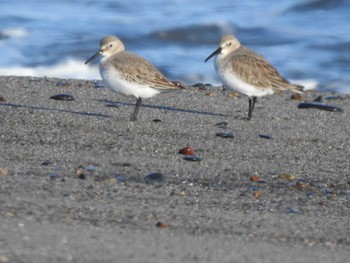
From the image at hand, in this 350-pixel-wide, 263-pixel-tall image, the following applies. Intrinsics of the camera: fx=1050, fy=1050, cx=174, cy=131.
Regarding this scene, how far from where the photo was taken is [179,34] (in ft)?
57.3

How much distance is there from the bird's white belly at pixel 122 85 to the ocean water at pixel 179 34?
4688 millimetres

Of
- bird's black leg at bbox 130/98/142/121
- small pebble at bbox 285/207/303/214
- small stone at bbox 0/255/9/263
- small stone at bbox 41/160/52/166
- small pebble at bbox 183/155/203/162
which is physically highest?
bird's black leg at bbox 130/98/142/121

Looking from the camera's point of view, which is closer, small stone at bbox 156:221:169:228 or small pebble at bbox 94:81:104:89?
small stone at bbox 156:221:169:228

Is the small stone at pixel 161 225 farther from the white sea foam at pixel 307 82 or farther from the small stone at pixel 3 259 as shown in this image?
the white sea foam at pixel 307 82

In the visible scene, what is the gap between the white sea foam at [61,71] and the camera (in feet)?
48.2

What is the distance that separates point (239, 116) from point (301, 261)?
4.67 metres

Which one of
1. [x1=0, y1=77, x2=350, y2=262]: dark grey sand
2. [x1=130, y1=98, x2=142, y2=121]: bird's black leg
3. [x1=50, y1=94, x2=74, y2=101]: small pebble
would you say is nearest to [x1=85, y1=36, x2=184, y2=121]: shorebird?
[x1=130, y1=98, x2=142, y2=121]: bird's black leg

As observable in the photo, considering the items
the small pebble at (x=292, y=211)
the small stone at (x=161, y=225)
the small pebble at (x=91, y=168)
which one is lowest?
the small stone at (x=161, y=225)

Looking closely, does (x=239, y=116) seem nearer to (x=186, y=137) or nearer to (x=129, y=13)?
(x=186, y=137)

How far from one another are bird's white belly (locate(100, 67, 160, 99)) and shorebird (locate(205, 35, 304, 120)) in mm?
854

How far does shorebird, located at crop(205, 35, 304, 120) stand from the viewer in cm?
998

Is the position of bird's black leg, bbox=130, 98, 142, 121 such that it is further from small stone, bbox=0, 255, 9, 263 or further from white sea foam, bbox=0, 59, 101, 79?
white sea foam, bbox=0, 59, 101, 79

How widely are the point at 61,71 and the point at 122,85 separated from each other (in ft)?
19.6

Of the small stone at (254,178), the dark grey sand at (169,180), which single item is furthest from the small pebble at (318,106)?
the small stone at (254,178)
